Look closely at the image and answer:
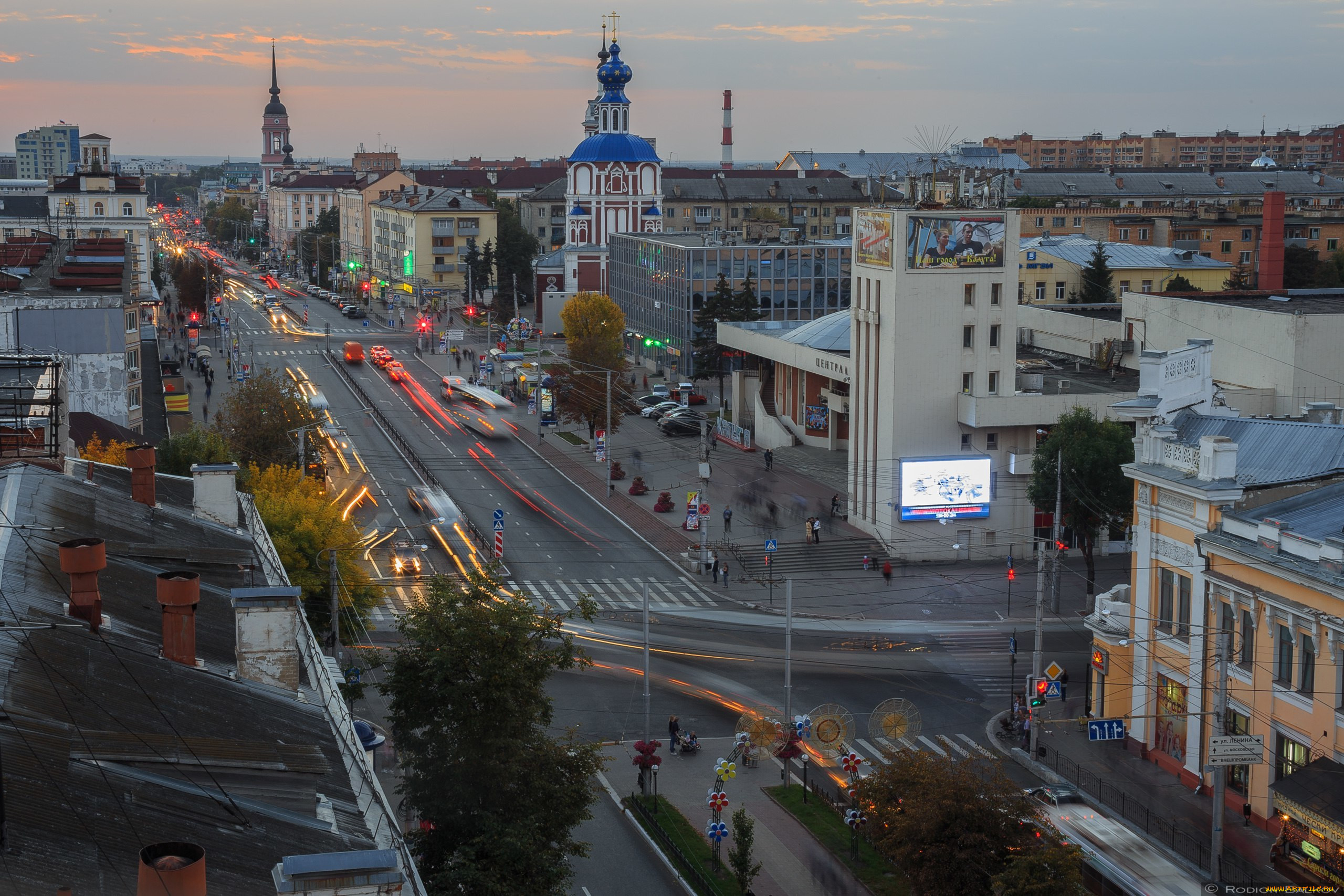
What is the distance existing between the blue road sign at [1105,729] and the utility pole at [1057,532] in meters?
10.5

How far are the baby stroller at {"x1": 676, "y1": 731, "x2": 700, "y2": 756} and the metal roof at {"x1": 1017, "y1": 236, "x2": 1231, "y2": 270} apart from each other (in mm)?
64759

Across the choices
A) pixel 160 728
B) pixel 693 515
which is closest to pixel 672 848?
pixel 160 728

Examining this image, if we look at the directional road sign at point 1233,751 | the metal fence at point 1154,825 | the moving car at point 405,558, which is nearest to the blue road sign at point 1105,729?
the metal fence at point 1154,825

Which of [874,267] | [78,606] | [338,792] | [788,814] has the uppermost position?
[874,267]

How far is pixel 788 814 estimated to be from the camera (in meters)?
36.4

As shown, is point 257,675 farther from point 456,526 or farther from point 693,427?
point 693,427

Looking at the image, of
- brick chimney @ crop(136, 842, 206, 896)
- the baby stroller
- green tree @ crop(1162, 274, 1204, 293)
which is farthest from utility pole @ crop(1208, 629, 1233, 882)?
green tree @ crop(1162, 274, 1204, 293)

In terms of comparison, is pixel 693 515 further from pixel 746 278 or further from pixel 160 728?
pixel 160 728

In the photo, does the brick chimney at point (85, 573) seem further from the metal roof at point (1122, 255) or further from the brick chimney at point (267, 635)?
the metal roof at point (1122, 255)

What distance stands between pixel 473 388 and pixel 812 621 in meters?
51.3

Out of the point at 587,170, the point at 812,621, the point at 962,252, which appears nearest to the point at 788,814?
the point at 812,621

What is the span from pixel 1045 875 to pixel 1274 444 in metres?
18.8

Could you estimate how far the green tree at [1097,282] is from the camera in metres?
94.9

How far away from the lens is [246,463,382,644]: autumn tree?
4441cm
